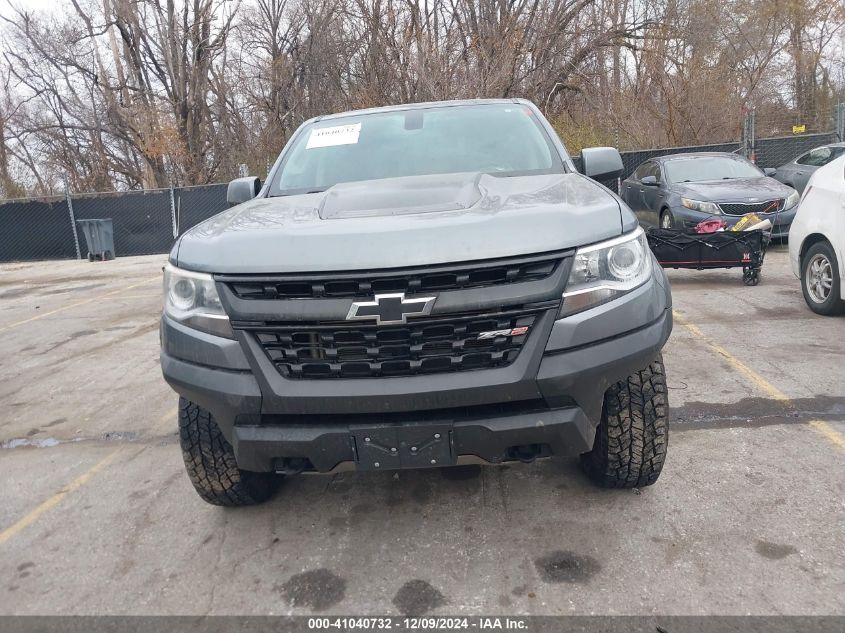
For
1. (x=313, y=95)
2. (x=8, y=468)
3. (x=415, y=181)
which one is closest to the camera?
(x=415, y=181)

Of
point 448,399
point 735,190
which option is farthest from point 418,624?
point 735,190

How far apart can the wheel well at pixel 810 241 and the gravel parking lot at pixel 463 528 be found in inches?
70.2

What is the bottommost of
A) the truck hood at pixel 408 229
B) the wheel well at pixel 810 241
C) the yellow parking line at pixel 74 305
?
the yellow parking line at pixel 74 305

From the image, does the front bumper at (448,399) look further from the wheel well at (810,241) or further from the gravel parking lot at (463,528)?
the wheel well at (810,241)

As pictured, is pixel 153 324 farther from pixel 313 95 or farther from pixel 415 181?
pixel 313 95

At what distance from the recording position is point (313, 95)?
2334cm

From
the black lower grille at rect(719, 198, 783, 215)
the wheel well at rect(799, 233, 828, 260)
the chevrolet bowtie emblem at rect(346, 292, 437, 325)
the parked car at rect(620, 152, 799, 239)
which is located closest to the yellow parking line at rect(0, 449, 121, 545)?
the chevrolet bowtie emblem at rect(346, 292, 437, 325)

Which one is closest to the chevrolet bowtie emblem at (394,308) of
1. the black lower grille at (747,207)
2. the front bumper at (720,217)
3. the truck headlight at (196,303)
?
the truck headlight at (196,303)

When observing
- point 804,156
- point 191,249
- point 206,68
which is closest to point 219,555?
point 191,249

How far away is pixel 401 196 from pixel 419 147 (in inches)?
35.6

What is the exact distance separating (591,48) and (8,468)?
787 inches

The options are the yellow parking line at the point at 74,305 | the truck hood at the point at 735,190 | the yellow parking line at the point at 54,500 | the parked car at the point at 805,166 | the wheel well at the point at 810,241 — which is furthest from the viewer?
the parked car at the point at 805,166

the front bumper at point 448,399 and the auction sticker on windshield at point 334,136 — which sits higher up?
the auction sticker on windshield at point 334,136

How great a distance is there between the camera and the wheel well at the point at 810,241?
5760 millimetres
